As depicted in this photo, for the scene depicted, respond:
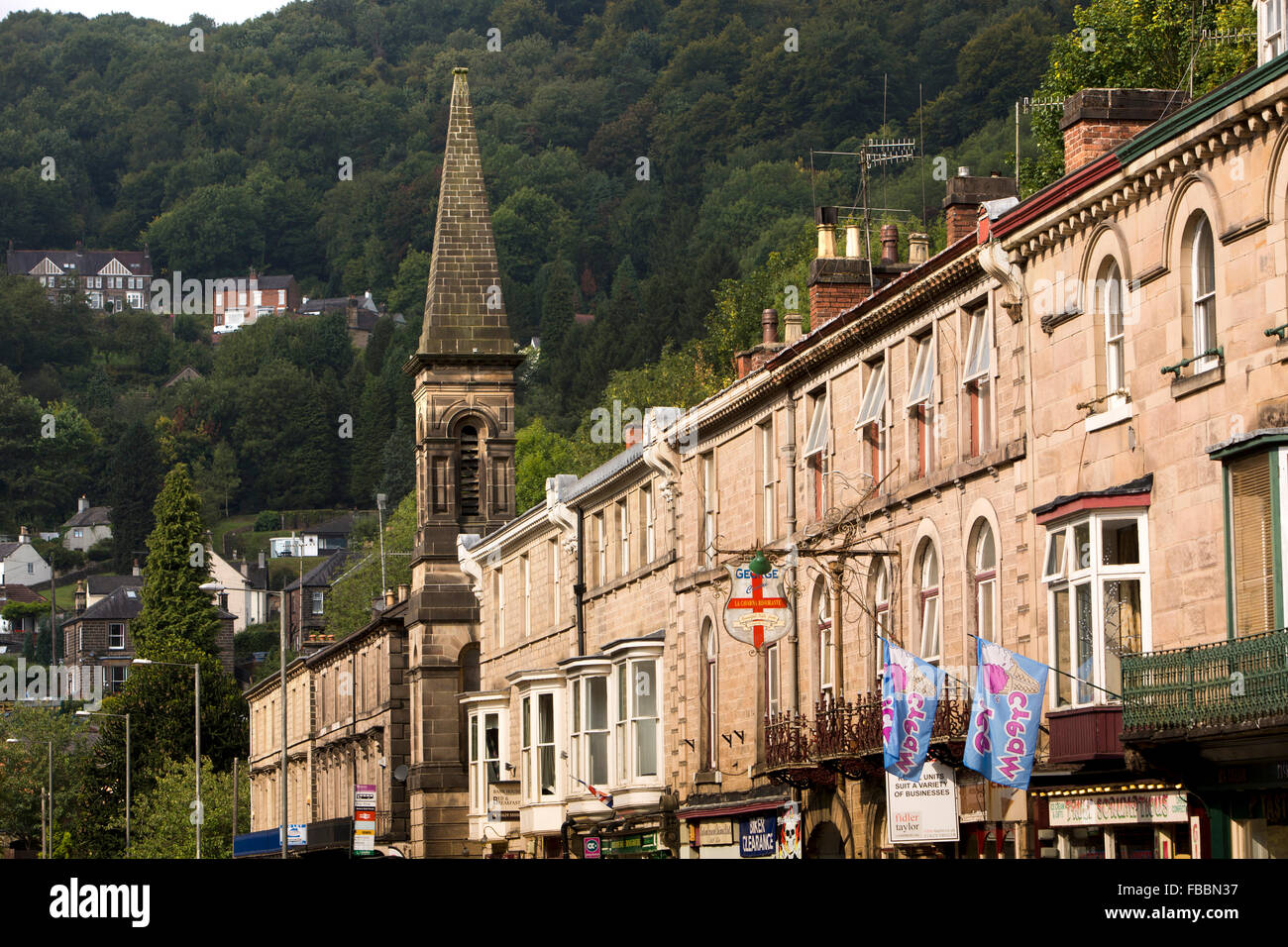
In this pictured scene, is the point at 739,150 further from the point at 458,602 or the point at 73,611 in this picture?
the point at 458,602

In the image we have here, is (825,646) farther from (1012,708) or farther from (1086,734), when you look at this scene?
(1086,734)

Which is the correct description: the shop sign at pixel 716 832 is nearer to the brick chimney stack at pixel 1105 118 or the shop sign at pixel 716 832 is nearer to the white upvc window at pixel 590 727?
the white upvc window at pixel 590 727

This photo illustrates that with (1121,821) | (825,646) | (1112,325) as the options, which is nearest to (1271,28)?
(1112,325)

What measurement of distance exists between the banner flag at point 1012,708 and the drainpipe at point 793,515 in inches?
441

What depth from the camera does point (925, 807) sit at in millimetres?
27469

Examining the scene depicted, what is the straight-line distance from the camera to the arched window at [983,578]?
27359 millimetres

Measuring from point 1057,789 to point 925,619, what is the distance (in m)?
5.75

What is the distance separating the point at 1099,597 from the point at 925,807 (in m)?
5.44

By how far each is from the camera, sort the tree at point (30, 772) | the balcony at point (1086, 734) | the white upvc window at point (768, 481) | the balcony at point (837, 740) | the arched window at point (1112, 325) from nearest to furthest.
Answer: the balcony at point (1086, 734)
the arched window at point (1112, 325)
the balcony at point (837, 740)
the white upvc window at point (768, 481)
the tree at point (30, 772)

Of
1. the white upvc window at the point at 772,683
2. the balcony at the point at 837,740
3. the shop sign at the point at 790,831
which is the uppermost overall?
the white upvc window at the point at 772,683

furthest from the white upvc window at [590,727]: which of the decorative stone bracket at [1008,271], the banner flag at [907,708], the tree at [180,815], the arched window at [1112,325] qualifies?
the tree at [180,815]

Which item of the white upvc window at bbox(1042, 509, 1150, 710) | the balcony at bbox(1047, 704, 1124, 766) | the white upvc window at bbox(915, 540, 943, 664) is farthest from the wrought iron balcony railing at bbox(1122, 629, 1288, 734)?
the white upvc window at bbox(915, 540, 943, 664)

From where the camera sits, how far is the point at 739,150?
557ft
